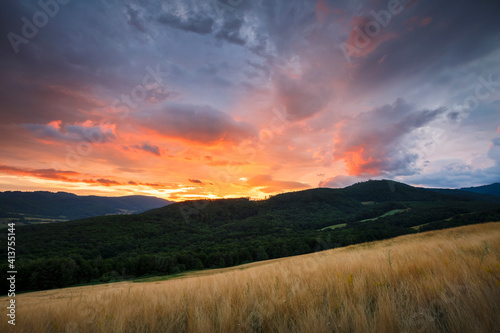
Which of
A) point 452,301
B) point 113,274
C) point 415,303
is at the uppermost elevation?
point 452,301

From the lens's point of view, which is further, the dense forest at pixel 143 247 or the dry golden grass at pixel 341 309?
the dense forest at pixel 143 247

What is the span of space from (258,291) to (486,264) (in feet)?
12.0

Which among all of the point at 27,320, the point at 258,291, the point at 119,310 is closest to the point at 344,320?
the point at 258,291

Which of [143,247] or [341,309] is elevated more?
[341,309]

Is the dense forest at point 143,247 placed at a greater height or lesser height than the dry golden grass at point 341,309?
lesser

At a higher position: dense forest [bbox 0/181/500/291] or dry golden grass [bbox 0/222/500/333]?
dry golden grass [bbox 0/222/500/333]

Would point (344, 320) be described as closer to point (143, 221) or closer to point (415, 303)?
point (415, 303)

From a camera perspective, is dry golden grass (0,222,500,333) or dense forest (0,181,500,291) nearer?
dry golden grass (0,222,500,333)

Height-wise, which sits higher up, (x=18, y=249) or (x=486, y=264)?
(x=486, y=264)

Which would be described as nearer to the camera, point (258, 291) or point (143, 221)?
point (258, 291)

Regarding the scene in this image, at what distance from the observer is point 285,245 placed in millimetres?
83000

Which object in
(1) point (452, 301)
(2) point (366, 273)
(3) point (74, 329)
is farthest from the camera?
(2) point (366, 273)

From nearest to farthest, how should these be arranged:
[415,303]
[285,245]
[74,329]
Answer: [415,303] < [74,329] < [285,245]

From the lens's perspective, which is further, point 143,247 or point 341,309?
point 143,247
